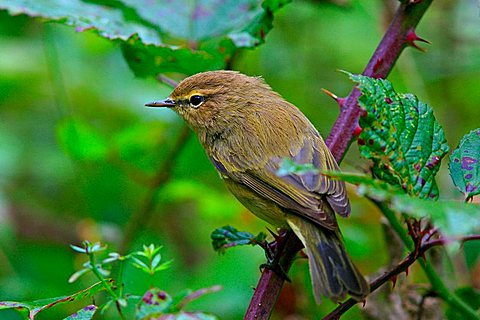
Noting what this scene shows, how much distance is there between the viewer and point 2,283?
12.6 feet

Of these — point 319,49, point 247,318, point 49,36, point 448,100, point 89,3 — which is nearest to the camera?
point 247,318

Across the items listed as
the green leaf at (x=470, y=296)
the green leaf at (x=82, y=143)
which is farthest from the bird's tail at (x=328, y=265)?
the green leaf at (x=82, y=143)

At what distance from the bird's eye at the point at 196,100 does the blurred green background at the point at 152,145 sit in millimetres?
189

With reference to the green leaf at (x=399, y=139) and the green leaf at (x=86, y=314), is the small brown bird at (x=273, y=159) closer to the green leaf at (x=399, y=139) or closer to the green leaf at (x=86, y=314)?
the green leaf at (x=399, y=139)

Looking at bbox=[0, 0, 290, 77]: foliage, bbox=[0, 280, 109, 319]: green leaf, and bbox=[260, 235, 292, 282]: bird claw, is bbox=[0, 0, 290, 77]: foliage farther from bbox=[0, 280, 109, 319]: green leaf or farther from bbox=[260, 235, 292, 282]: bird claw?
bbox=[0, 280, 109, 319]: green leaf

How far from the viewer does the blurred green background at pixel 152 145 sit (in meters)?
3.68

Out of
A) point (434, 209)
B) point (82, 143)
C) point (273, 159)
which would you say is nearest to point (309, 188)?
point (273, 159)

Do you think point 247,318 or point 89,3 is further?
point 89,3

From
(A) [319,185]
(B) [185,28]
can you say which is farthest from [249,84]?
(A) [319,185]

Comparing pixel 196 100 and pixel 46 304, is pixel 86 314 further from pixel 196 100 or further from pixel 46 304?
pixel 196 100

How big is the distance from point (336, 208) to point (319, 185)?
128mm

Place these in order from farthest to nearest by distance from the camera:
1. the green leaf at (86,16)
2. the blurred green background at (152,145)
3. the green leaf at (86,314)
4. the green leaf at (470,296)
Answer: the blurred green background at (152,145) → the green leaf at (86,16) → the green leaf at (470,296) → the green leaf at (86,314)

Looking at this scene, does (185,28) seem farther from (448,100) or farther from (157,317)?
(448,100)

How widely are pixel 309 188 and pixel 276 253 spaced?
34 cm
